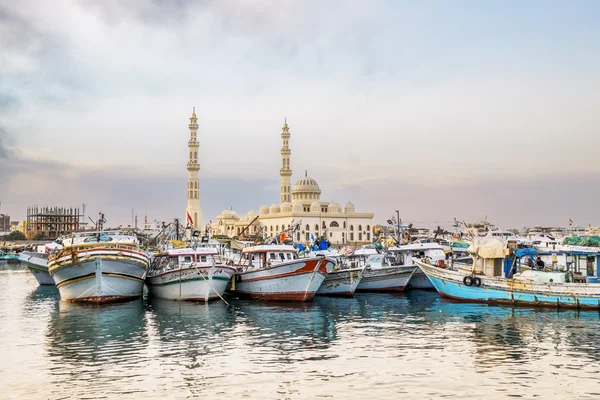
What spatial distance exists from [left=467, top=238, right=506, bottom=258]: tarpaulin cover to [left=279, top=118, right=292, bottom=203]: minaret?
10437cm

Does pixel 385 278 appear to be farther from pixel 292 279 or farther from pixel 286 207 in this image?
pixel 286 207

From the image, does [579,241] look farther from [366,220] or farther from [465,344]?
[366,220]

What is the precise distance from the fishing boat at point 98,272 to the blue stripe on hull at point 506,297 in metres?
16.1

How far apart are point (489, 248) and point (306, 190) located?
10341cm

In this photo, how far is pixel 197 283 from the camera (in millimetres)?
34875

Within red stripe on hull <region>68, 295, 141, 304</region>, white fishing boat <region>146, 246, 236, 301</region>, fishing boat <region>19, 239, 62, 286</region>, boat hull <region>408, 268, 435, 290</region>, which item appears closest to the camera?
red stripe on hull <region>68, 295, 141, 304</region>

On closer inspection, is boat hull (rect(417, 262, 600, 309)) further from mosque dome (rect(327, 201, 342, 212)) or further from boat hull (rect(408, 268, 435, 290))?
mosque dome (rect(327, 201, 342, 212))

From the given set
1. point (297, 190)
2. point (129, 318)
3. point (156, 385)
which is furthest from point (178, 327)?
point (297, 190)

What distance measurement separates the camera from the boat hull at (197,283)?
114ft

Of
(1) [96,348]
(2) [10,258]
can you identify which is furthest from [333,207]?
(1) [96,348]

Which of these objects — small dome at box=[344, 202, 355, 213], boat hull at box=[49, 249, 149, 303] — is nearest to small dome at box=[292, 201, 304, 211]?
small dome at box=[344, 202, 355, 213]

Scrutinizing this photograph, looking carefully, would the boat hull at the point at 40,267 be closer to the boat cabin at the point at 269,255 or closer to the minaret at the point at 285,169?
the boat cabin at the point at 269,255

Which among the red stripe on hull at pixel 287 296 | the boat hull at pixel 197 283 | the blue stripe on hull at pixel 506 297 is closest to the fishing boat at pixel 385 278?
the blue stripe on hull at pixel 506 297

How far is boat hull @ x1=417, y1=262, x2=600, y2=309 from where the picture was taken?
99.8 ft
